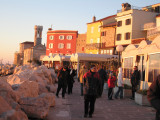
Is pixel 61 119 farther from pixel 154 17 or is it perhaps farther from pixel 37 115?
pixel 154 17

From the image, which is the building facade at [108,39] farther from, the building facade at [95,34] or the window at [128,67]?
the window at [128,67]

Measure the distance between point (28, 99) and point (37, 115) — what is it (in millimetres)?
551

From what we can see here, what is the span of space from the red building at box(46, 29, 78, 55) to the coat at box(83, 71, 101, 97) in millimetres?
60954

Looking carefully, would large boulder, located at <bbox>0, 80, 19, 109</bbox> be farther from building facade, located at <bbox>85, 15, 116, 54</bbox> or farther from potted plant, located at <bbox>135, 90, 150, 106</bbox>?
building facade, located at <bbox>85, 15, 116, 54</bbox>

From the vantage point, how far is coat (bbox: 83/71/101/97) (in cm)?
729

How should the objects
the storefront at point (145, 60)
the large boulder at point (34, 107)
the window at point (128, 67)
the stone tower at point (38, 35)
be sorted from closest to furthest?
the large boulder at point (34, 107)
the storefront at point (145, 60)
the window at point (128, 67)
the stone tower at point (38, 35)

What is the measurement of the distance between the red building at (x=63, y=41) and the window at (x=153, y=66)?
56985mm

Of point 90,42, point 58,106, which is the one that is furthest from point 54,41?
point 58,106

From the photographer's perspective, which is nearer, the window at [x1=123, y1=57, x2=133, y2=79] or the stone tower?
the window at [x1=123, y1=57, x2=133, y2=79]

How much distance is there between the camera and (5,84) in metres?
6.46

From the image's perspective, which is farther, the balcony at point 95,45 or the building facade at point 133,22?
the balcony at point 95,45

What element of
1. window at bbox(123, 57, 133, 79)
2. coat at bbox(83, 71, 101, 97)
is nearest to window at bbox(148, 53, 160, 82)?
window at bbox(123, 57, 133, 79)

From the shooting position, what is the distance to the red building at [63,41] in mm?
Answer: 68562

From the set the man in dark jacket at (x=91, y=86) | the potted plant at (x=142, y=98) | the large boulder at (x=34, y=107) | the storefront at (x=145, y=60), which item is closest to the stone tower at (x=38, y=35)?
the storefront at (x=145, y=60)
